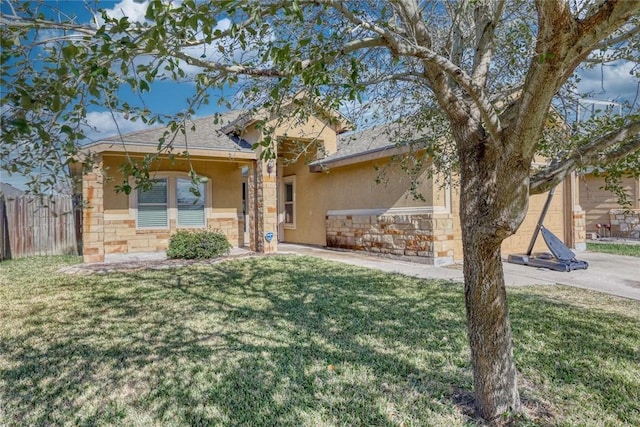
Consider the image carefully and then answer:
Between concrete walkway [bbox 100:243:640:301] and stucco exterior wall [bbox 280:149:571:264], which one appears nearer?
concrete walkway [bbox 100:243:640:301]

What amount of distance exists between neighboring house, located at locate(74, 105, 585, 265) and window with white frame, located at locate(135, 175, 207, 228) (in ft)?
0.10

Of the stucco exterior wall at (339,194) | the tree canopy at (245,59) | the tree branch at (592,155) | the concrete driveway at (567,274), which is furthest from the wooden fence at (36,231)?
the tree branch at (592,155)

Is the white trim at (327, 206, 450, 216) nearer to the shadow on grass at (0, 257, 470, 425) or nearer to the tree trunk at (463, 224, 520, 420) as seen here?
the shadow on grass at (0, 257, 470, 425)

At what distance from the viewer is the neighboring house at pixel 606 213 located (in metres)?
17.1

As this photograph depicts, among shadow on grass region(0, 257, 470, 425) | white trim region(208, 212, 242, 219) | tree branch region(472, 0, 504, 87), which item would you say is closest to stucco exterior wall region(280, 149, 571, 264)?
white trim region(208, 212, 242, 219)

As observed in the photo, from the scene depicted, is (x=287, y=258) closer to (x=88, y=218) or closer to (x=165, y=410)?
(x=88, y=218)

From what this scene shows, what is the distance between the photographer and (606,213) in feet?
59.0

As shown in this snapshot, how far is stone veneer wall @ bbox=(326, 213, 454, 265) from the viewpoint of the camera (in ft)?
33.8

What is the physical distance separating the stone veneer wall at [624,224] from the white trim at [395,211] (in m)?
12.1

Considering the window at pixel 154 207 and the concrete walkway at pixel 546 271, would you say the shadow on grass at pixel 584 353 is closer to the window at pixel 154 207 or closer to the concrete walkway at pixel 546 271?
the concrete walkway at pixel 546 271

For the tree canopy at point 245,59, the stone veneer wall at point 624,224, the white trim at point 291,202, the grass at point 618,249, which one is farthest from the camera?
the stone veneer wall at point 624,224

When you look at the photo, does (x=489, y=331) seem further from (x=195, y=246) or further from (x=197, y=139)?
(x=197, y=139)

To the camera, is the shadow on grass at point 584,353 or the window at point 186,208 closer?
the shadow on grass at point 584,353

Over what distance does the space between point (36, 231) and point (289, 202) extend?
9305 mm
